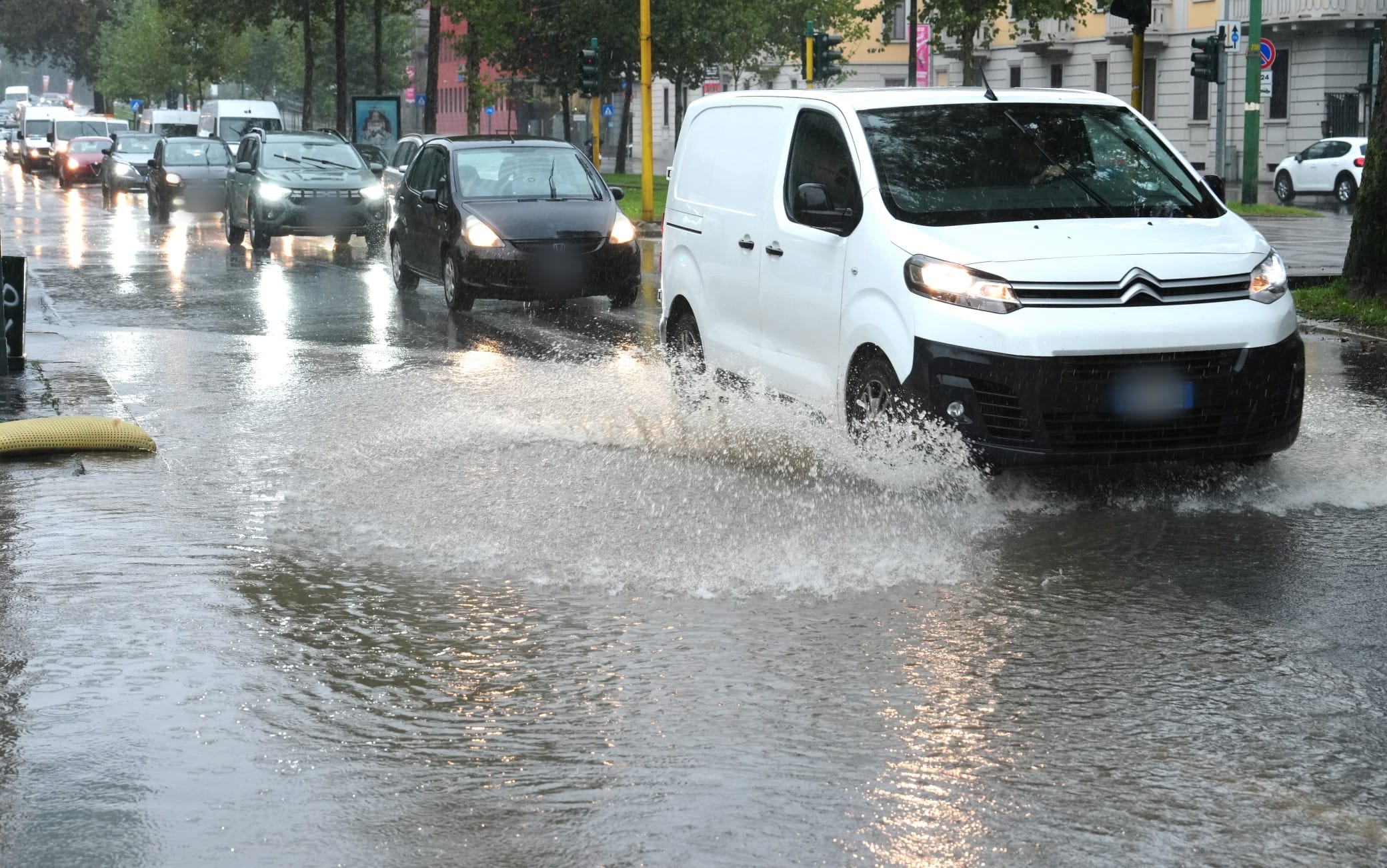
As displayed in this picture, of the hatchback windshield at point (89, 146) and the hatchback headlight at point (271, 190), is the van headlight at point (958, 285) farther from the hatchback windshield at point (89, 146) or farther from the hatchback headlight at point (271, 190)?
the hatchback windshield at point (89, 146)

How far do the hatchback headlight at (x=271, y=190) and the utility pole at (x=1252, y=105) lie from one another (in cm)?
1849

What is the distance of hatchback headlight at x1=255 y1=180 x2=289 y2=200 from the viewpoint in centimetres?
2469

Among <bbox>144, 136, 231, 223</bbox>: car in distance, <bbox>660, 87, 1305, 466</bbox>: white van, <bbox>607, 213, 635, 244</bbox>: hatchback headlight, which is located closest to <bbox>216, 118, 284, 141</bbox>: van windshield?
<bbox>144, 136, 231, 223</bbox>: car in distance

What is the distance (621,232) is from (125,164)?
31.0 m

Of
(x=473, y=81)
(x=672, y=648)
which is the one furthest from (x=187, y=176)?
(x=672, y=648)

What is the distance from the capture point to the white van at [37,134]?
6706cm

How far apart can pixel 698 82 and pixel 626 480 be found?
4736cm

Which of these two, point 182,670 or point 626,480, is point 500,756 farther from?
point 626,480

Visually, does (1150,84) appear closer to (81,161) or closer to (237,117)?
(237,117)

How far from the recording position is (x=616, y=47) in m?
52.1

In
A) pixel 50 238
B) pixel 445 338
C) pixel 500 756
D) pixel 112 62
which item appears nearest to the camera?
pixel 500 756

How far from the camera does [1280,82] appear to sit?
2044 inches

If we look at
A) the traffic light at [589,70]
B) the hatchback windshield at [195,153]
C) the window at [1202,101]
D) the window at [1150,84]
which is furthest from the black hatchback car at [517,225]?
the window at [1150,84]

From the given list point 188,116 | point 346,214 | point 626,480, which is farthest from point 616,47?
point 626,480
